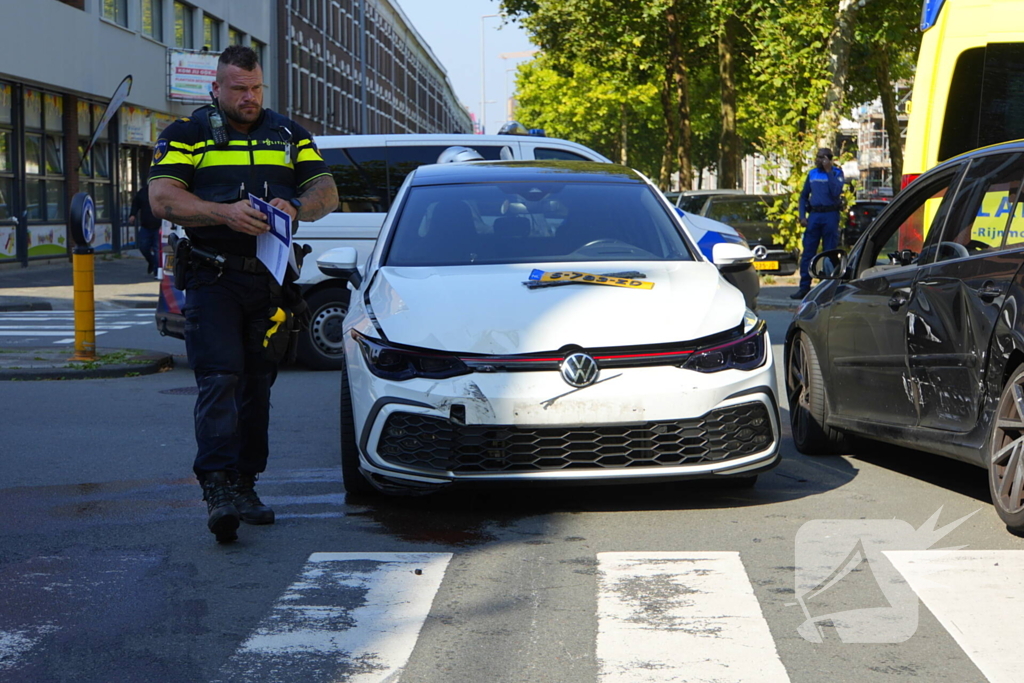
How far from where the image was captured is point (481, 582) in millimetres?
4883

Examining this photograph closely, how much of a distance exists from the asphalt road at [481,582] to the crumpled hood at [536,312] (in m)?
0.75

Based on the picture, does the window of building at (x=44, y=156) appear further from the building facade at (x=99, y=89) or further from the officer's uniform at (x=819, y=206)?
the officer's uniform at (x=819, y=206)

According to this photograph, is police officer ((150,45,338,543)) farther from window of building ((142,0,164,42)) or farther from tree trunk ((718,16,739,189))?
tree trunk ((718,16,739,189))

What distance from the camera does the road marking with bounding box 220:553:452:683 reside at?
392 cm

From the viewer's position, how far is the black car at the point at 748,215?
2319 centimetres

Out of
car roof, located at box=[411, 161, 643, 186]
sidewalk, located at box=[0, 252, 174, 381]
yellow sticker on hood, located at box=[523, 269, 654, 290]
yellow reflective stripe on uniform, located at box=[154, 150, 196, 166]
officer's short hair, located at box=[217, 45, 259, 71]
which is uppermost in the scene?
officer's short hair, located at box=[217, 45, 259, 71]

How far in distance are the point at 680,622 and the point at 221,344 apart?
2.23m

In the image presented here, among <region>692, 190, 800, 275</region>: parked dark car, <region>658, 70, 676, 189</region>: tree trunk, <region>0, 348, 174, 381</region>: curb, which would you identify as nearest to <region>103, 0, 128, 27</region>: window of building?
<region>692, 190, 800, 275</region>: parked dark car

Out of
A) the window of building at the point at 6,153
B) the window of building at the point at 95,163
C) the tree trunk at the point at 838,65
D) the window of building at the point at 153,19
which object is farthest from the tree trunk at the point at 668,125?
the window of building at the point at 6,153

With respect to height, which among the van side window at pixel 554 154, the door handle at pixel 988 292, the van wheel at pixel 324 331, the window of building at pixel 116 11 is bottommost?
the van wheel at pixel 324 331

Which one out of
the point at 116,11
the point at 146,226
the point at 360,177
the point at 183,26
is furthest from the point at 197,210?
the point at 183,26

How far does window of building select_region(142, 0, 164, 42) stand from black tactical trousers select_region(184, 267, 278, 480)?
30349mm

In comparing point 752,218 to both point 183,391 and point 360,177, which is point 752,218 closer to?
point 360,177

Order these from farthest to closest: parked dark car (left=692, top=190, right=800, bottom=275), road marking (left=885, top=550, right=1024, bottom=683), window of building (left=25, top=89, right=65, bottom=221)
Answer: window of building (left=25, top=89, right=65, bottom=221), parked dark car (left=692, top=190, right=800, bottom=275), road marking (left=885, top=550, right=1024, bottom=683)
